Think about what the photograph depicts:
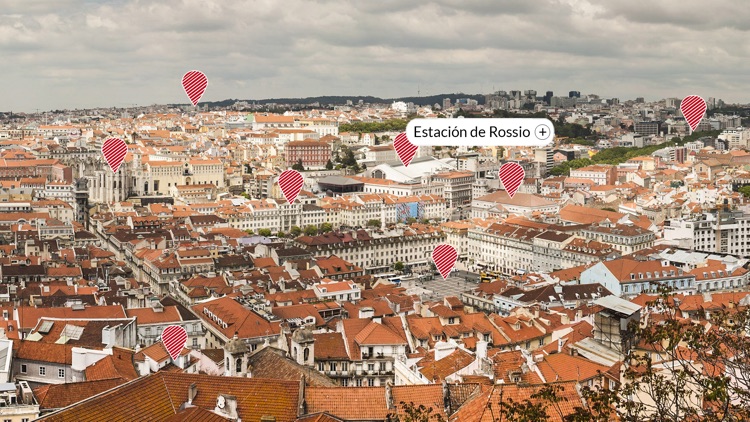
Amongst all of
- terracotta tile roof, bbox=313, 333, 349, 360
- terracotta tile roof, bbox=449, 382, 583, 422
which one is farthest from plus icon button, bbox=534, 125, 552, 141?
terracotta tile roof, bbox=313, 333, 349, 360

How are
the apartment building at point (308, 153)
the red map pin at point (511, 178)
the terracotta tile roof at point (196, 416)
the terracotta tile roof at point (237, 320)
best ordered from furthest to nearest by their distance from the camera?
1. the apartment building at point (308, 153)
2. the red map pin at point (511, 178)
3. the terracotta tile roof at point (237, 320)
4. the terracotta tile roof at point (196, 416)

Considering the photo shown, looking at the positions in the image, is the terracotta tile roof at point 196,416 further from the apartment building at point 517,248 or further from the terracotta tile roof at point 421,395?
the apartment building at point 517,248

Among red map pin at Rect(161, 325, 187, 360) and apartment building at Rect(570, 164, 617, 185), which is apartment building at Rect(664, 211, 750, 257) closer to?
apartment building at Rect(570, 164, 617, 185)

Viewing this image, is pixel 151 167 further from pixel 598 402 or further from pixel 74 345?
pixel 598 402

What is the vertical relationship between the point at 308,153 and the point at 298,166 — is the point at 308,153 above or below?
above

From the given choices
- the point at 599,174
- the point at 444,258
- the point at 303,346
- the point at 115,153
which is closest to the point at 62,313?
the point at 303,346

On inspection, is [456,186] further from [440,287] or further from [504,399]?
[504,399]

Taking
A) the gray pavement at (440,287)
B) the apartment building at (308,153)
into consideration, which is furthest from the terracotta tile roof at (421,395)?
the apartment building at (308,153)
